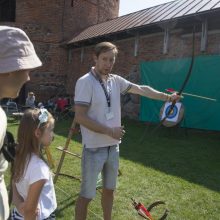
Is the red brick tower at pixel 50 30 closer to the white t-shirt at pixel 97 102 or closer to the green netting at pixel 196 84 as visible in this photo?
the green netting at pixel 196 84

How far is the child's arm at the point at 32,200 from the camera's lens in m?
2.24

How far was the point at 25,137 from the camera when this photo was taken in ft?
7.88

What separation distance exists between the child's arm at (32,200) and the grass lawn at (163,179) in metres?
1.79

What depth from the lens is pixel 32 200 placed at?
2234 mm

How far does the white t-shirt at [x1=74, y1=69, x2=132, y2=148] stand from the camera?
302 centimetres

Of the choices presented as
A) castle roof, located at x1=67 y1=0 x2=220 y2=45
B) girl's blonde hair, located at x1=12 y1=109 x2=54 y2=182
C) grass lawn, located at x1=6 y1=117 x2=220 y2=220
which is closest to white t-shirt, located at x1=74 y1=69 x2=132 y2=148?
girl's blonde hair, located at x1=12 y1=109 x2=54 y2=182

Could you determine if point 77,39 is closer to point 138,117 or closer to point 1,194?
point 138,117

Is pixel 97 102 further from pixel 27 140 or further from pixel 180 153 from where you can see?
pixel 180 153

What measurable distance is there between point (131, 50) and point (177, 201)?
9.04 meters

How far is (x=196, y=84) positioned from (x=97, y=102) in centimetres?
720

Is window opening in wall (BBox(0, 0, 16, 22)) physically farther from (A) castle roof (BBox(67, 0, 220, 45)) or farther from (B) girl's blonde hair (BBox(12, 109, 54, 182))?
(B) girl's blonde hair (BBox(12, 109, 54, 182))

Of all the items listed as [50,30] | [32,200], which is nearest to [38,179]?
[32,200]

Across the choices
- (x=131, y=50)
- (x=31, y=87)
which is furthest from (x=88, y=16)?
(x=131, y=50)

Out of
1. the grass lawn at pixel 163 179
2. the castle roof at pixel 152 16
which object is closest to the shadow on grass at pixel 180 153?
the grass lawn at pixel 163 179
